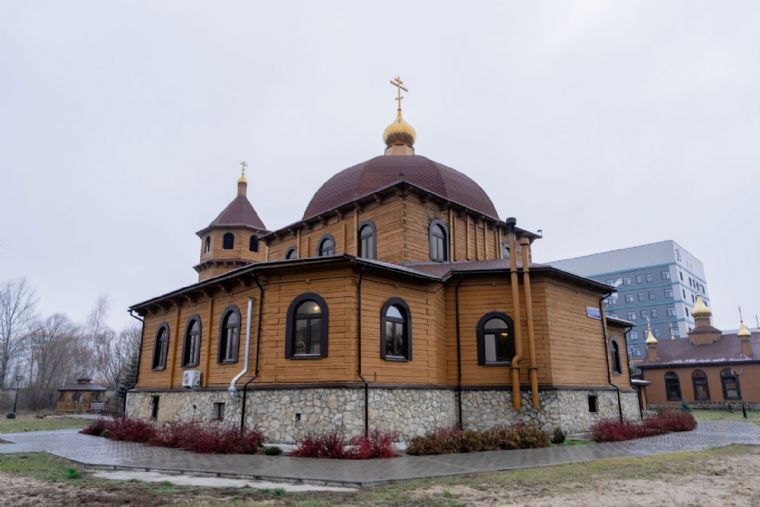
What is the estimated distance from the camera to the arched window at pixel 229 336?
50.2 feet

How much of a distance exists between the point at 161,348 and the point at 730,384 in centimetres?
3754

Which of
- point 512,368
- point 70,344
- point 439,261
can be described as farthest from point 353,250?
point 70,344

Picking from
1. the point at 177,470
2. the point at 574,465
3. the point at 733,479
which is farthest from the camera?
the point at 574,465

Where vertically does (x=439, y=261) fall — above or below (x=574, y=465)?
above

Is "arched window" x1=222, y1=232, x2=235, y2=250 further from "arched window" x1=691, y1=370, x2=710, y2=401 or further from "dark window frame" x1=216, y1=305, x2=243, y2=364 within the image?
"arched window" x1=691, y1=370, x2=710, y2=401

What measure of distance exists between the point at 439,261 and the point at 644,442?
868cm

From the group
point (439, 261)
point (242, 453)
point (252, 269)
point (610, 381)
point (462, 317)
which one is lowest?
point (242, 453)

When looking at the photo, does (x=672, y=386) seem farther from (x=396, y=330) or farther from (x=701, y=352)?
(x=396, y=330)

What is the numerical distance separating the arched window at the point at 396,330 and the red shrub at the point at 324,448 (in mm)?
2909

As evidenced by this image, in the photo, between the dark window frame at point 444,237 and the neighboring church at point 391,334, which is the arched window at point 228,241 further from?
the dark window frame at point 444,237

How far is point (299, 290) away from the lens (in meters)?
14.2

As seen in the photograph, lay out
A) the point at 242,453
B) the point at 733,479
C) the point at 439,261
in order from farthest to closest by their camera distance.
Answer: the point at 439,261
the point at 242,453
the point at 733,479

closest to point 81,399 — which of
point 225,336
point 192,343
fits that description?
point 192,343

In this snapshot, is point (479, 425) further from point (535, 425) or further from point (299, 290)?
point (299, 290)
